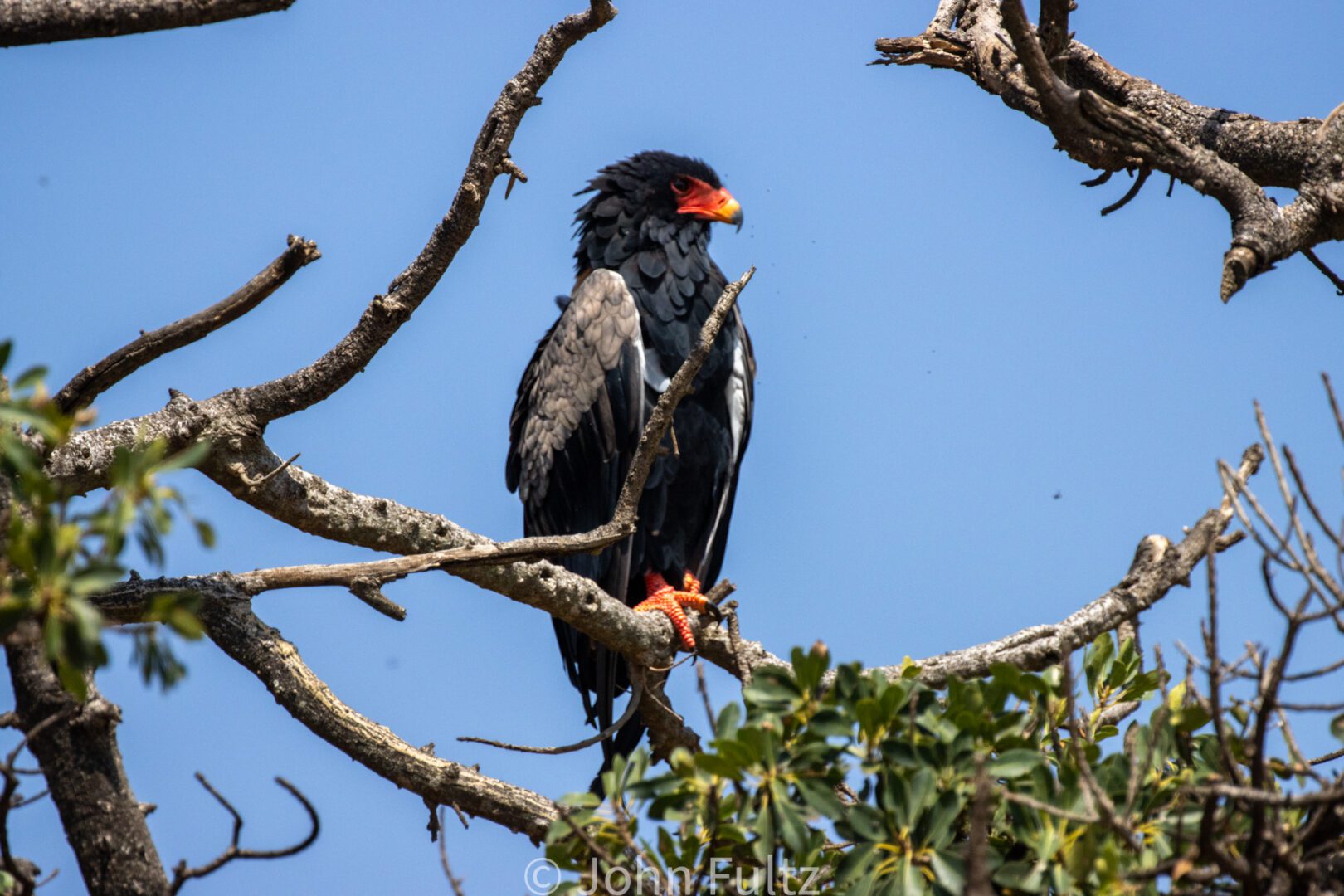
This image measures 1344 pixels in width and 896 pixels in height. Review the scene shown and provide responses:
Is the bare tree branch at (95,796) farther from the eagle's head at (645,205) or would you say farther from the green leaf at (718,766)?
the eagle's head at (645,205)

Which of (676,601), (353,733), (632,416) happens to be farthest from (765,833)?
(632,416)

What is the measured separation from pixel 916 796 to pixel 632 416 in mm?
3976

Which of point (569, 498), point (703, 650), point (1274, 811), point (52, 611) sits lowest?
point (1274, 811)

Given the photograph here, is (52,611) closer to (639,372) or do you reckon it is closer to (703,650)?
(703,650)

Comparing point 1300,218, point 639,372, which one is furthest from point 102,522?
point 639,372

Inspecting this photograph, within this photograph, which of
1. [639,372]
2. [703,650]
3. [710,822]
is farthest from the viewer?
[639,372]

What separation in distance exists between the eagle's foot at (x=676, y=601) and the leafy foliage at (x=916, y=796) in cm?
206

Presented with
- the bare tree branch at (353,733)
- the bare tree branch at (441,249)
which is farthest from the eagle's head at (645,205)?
the bare tree branch at (353,733)

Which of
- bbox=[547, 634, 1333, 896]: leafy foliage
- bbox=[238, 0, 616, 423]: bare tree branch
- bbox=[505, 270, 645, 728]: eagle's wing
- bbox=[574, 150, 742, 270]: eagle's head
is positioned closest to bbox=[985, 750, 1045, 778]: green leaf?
bbox=[547, 634, 1333, 896]: leafy foliage

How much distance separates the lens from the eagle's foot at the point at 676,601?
526cm

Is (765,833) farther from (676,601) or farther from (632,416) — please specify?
(632,416)

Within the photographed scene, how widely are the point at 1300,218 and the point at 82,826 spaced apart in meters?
3.91

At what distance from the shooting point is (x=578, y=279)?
713 centimetres

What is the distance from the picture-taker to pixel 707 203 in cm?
714
